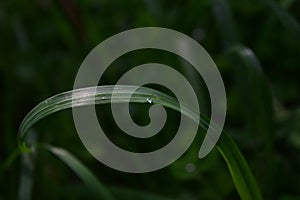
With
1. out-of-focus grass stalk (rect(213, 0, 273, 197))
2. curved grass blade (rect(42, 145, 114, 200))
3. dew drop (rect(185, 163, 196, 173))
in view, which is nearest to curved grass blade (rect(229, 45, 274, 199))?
out-of-focus grass stalk (rect(213, 0, 273, 197))

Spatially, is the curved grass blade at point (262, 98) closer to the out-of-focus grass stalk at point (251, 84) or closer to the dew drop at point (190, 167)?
the out-of-focus grass stalk at point (251, 84)

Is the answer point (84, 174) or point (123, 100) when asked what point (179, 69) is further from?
point (123, 100)

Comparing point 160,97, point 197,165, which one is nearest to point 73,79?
point 197,165

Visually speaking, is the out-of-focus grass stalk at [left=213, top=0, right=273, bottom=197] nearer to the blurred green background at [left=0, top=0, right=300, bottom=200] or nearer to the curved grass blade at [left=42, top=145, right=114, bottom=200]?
the blurred green background at [left=0, top=0, right=300, bottom=200]

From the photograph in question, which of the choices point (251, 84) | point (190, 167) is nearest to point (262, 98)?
point (251, 84)

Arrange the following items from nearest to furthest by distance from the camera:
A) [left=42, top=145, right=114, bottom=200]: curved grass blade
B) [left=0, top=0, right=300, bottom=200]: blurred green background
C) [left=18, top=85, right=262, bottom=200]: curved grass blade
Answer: [left=18, top=85, right=262, bottom=200]: curved grass blade
[left=42, top=145, right=114, bottom=200]: curved grass blade
[left=0, top=0, right=300, bottom=200]: blurred green background

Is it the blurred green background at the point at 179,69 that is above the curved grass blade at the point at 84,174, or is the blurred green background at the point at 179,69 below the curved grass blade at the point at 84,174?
above

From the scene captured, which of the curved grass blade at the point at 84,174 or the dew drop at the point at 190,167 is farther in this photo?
the dew drop at the point at 190,167

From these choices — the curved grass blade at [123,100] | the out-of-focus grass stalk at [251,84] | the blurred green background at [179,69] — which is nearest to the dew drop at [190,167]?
the blurred green background at [179,69]

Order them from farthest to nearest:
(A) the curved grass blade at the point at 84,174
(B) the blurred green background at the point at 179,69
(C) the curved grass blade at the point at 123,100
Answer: (B) the blurred green background at the point at 179,69 → (A) the curved grass blade at the point at 84,174 → (C) the curved grass blade at the point at 123,100

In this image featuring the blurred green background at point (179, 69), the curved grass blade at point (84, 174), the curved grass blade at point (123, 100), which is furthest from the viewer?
the blurred green background at point (179, 69)
